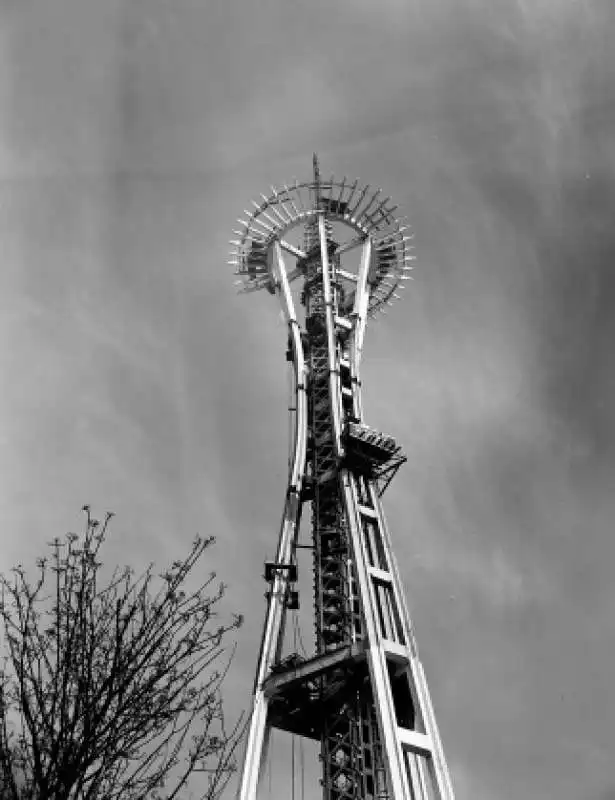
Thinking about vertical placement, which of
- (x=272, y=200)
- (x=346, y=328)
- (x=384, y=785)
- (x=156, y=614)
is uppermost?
(x=272, y=200)

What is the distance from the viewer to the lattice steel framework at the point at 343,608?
35.4 metres

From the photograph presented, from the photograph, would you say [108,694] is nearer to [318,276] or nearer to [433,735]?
[433,735]

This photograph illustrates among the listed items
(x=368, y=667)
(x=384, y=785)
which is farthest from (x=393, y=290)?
(x=384, y=785)

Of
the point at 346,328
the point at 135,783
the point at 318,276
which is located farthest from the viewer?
the point at 318,276

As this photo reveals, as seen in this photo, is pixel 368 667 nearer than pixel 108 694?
No

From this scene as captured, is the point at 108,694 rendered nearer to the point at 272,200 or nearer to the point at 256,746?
the point at 256,746

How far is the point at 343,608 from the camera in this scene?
41188 mm

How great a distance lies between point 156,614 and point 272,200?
50.7 metres

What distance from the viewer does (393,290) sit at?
6172 cm

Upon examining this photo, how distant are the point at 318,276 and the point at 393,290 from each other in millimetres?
6200

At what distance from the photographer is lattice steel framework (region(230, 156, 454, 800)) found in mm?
35406

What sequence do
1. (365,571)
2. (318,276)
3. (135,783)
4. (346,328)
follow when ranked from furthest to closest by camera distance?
(318,276), (346,328), (365,571), (135,783)

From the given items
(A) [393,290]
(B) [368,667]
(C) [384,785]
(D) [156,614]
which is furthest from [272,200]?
(D) [156,614]

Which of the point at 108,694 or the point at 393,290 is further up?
the point at 393,290
